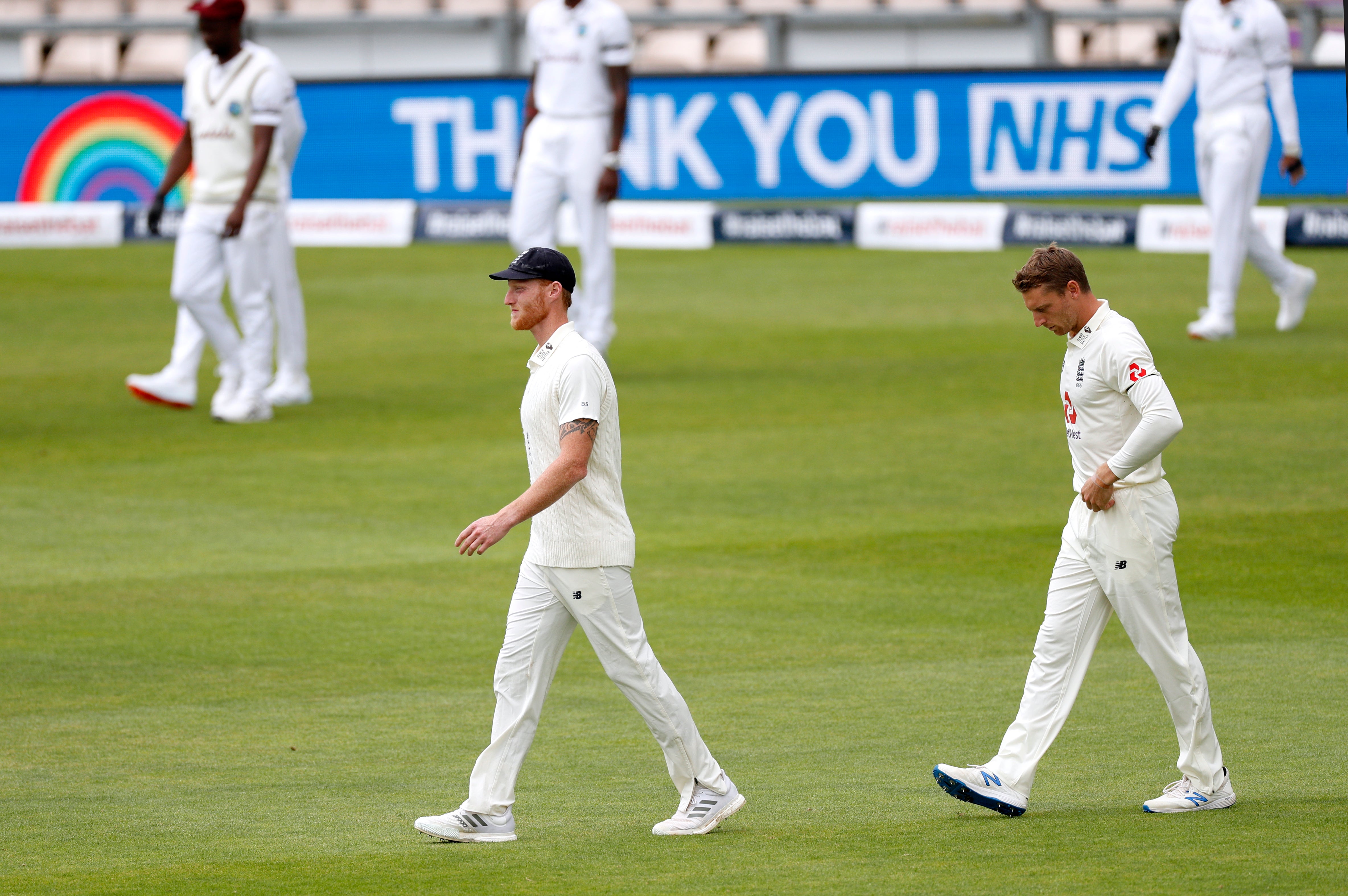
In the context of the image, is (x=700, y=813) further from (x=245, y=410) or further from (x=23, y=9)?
(x=23, y=9)

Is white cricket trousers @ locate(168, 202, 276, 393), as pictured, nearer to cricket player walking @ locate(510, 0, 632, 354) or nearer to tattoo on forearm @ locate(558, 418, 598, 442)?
cricket player walking @ locate(510, 0, 632, 354)

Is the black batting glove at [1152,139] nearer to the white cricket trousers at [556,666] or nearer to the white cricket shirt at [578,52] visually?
the white cricket shirt at [578,52]

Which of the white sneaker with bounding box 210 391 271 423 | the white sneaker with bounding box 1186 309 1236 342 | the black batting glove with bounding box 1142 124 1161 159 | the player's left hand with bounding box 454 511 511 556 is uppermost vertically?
the black batting glove with bounding box 1142 124 1161 159

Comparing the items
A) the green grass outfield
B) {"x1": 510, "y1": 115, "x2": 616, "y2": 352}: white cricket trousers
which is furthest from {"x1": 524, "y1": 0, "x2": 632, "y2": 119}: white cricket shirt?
the green grass outfield

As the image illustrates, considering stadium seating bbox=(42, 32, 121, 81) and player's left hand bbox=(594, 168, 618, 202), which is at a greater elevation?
stadium seating bbox=(42, 32, 121, 81)

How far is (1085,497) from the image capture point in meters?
6.41

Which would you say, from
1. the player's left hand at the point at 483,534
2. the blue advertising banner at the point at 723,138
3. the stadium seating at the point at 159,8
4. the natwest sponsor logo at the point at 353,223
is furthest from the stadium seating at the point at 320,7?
the player's left hand at the point at 483,534

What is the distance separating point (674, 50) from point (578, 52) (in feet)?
54.6

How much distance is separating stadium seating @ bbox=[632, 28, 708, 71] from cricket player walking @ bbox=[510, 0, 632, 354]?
15.9m

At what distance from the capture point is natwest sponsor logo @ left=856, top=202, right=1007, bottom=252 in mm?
23203

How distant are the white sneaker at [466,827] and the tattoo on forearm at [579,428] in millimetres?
1243

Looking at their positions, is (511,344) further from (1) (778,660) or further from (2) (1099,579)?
(2) (1099,579)

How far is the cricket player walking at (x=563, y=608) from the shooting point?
627cm

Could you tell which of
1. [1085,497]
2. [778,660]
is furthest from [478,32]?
[1085,497]
